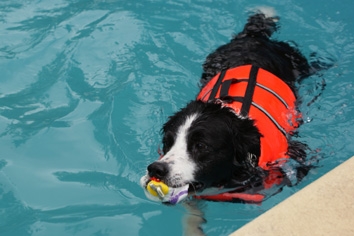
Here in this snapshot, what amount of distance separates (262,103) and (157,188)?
4.96ft

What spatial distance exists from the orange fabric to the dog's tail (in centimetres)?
98

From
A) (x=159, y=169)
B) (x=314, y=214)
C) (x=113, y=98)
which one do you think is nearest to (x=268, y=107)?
(x=159, y=169)

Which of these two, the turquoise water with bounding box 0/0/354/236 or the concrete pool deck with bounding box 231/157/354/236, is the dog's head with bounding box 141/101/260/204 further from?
the concrete pool deck with bounding box 231/157/354/236

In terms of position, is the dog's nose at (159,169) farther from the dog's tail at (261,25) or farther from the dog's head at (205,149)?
the dog's tail at (261,25)

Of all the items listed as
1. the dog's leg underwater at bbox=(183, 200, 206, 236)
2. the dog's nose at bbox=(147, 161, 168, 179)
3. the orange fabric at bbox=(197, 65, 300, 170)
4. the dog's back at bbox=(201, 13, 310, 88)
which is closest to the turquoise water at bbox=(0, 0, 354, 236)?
the dog's leg underwater at bbox=(183, 200, 206, 236)

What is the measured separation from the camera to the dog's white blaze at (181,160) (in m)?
3.50

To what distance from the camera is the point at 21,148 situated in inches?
201

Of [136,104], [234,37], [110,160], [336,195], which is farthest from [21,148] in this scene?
[336,195]

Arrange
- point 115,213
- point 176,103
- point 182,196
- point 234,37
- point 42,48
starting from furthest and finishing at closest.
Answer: point 42,48 < point 234,37 < point 176,103 < point 115,213 < point 182,196

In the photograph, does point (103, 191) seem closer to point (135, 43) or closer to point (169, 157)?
point (169, 157)

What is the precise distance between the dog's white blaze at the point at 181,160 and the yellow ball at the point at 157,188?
8cm

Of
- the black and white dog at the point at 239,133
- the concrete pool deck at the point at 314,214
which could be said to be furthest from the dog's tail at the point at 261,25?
the concrete pool deck at the point at 314,214

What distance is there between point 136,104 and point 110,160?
0.86 metres

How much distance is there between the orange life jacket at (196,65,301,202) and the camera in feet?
13.7
